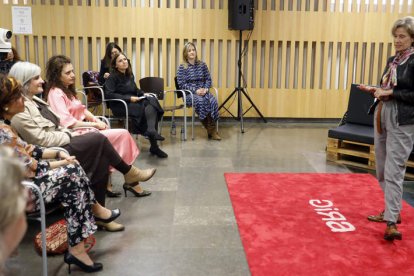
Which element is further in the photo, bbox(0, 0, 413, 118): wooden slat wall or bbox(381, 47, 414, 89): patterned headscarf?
bbox(0, 0, 413, 118): wooden slat wall

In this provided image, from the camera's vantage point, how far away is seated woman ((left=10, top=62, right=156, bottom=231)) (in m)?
3.38

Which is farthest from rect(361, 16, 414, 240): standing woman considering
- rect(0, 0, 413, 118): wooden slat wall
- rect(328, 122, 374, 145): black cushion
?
rect(0, 0, 413, 118): wooden slat wall

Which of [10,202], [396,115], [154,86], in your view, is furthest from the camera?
[154,86]

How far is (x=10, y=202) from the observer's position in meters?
1.01

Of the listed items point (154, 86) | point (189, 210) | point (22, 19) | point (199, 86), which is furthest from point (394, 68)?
point (22, 19)

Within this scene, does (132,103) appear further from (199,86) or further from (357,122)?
(357,122)

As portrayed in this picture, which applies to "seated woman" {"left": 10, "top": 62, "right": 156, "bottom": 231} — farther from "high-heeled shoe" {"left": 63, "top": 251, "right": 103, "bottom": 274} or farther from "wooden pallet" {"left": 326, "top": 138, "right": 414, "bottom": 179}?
"wooden pallet" {"left": 326, "top": 138, "right": 414, "bottom": 179}

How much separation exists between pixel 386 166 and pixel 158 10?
4985 millimetres

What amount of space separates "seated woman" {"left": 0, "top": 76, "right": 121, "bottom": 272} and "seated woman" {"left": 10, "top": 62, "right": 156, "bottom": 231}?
43 cm

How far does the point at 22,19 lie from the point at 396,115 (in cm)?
590

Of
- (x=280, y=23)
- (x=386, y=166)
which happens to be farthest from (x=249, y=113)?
(x=386, y=166)

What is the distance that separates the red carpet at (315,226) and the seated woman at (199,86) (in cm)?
175

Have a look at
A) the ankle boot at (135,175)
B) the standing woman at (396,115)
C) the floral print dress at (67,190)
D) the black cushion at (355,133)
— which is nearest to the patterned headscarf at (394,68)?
the standing woman at (396,115)

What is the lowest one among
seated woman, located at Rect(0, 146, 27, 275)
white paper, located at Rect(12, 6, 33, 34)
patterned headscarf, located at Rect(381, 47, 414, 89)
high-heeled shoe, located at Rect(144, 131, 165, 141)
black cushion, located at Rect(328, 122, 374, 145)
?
high-heeled shoe, located at Rect(144, 131, 165, 141)
